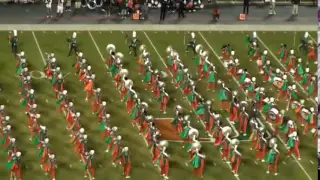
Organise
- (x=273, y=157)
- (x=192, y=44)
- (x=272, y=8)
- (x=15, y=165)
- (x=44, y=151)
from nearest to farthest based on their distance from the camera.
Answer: (x=15, y=165) → (x=44, y=151) → (x=273, y=157) → (x=192, y=44) → (x=272, y=8)

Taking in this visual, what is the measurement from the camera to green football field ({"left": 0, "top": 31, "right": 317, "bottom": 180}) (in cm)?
2325

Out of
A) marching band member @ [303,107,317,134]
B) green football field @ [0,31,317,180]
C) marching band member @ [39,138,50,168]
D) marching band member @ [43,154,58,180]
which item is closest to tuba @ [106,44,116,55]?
green football field @ [0,31,317,180]

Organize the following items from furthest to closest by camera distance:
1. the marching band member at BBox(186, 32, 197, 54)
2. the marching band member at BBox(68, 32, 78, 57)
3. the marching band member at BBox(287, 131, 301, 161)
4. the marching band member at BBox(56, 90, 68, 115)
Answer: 1. the marching band member at BBox(186, 32, 197, 54)
2. the marching band member at BBox(68, 32, 78, 57)
3. the marching band member at BBox(56, 90, 68, 115)
4. the marching band member at BBox(287, 131, 301, 161)

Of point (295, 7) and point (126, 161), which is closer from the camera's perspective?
point (126, 161)

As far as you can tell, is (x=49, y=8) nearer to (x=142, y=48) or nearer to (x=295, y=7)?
(x=142, y=48)

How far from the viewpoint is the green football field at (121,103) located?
23.2 metres

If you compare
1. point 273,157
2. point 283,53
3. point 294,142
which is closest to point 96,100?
point 273,157

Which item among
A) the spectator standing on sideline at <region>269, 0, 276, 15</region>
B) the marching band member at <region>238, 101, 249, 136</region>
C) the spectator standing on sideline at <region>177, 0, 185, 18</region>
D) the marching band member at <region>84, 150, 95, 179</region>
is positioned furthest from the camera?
the spectator standing on sideline at <region>269, 0, 276, 15</region>

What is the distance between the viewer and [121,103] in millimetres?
27375

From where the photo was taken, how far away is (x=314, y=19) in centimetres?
3738

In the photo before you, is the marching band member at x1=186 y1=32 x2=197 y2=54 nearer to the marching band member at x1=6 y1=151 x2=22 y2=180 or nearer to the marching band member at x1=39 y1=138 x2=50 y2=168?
the marching band member at x1=39 y1=138 x2=50 y2=168

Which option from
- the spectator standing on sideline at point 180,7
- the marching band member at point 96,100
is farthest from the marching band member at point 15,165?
the spectator standing on sideline at point 180,7

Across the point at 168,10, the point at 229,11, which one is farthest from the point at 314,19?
the point at 168,10

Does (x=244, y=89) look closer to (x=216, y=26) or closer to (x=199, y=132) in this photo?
(x=199, y=132)
